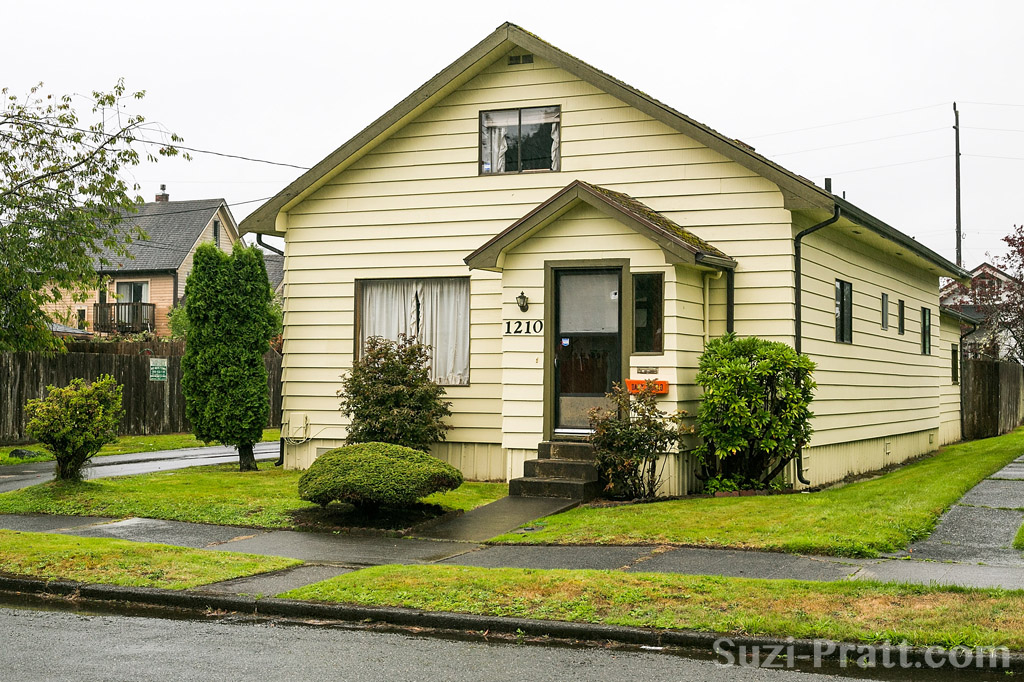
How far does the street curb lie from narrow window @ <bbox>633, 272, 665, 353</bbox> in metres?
7.00

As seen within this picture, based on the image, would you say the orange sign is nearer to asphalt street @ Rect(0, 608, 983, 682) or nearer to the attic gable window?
the attic gable window

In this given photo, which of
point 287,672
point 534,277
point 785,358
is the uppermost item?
point 534,277

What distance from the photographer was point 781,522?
36.4 ft

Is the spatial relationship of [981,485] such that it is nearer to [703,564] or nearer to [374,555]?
[703,564]

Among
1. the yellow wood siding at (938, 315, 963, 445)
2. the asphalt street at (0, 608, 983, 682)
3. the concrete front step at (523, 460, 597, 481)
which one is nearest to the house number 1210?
the concrete front step at (523, 460, 597, 481)

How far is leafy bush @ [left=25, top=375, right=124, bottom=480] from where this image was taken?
44.7 feet

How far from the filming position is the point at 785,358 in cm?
1370

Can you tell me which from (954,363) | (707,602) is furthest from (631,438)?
(954,363)

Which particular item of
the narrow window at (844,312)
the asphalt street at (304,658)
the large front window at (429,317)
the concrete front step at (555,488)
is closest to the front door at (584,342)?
the concrete front step at (555,488)

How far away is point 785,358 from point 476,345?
4.82 m

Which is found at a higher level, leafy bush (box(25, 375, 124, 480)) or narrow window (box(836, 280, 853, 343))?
narrow window (box(836, 280, 853, 343))

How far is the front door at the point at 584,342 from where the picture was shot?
14445 mm

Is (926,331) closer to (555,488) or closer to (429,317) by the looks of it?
(429,317)

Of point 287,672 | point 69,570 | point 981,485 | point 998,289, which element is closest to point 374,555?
point 69,570
